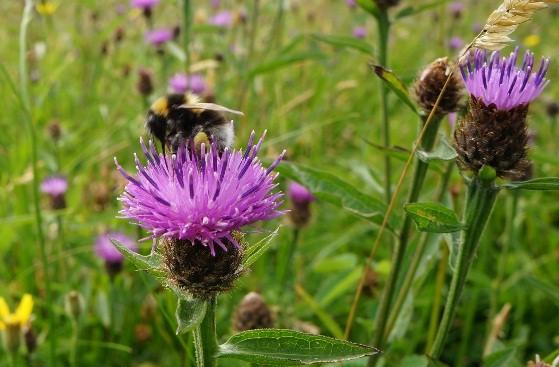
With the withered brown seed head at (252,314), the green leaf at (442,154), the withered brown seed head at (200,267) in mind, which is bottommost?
the withered brown seed head at (252,314)

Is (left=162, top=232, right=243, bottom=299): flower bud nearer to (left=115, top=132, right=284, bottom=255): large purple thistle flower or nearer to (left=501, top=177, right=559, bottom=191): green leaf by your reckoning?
(left=115, top=132, right=284, bottom=255): large purple thistle flower

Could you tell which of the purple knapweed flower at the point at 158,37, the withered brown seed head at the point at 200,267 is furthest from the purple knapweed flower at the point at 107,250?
the purple knapweed flower at the point at 158,37

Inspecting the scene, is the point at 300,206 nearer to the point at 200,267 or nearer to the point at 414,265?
the point at 414,265

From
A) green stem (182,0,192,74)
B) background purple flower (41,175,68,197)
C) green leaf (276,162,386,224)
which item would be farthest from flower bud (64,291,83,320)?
green stem (182,0,192,74)

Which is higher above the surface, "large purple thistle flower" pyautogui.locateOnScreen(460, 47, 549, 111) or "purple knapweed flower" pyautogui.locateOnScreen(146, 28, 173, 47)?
"purple knapweed flower" pyautogui.locateOnScreen(146, 28, 173, 47)

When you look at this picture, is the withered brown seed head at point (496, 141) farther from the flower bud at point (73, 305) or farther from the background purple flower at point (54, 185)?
the background purple flower at point (54, 185)

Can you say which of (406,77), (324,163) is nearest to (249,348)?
(406,77)

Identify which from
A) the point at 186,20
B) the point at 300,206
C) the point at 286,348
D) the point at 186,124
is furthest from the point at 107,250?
the point at 286,348
